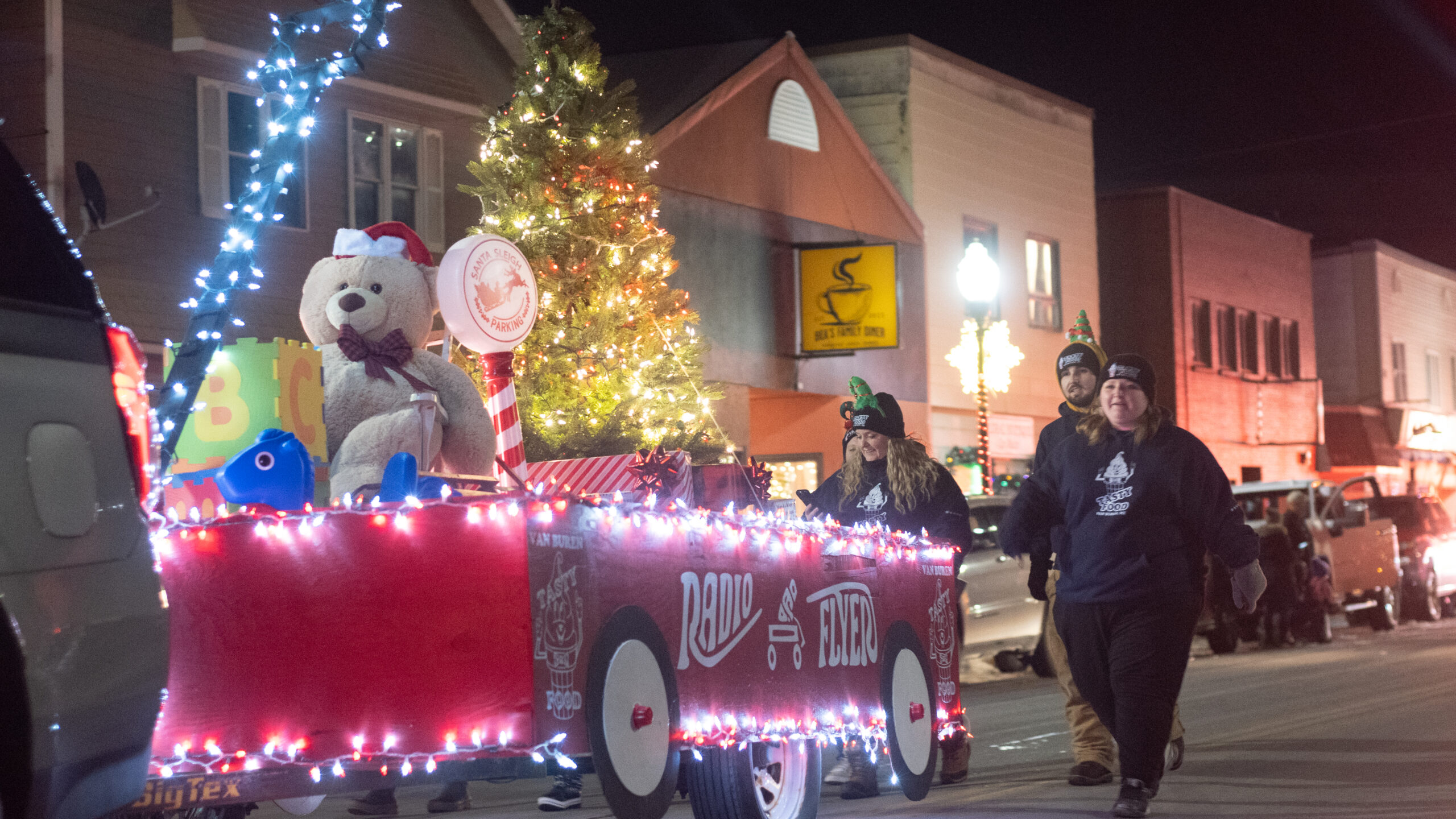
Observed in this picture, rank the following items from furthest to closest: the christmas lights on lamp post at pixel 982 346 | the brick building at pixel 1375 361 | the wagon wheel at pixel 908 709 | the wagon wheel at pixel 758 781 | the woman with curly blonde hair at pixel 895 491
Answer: the brick building at pixel 1375 361, the christmas lights on lamp post at pixel 982 346, the woman with curly blonde hair at pixel 895 491, the wagon wheel at pixel 908 709, the wagon wheel at pixel 758 781

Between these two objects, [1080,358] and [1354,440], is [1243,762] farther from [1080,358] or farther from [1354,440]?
[1354,440]

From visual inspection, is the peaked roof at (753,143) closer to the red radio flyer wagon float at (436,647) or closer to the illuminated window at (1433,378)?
the red radio flyer wagon float at (436,647)

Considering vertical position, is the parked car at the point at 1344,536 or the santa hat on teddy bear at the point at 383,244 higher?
the santa hat on teddy bear at the point at 383,244

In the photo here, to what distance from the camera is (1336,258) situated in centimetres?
4753

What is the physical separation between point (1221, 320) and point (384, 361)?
33.6 meters

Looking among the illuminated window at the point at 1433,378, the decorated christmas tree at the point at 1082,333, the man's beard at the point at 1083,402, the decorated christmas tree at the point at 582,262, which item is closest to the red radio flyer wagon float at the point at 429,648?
the man's beard at the point at 1083,402

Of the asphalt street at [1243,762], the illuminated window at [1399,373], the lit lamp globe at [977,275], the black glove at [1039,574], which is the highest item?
the illuminated window at [1399,373]

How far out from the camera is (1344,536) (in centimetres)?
2225

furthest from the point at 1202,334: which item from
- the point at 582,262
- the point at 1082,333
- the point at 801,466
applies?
the point at 1082,333

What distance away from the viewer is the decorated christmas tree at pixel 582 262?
48.8 feet

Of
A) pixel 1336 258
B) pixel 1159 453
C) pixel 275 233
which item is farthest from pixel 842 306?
pixel 1336 258

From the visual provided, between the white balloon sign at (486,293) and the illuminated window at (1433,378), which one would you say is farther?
the illuminated window at (1433,378)

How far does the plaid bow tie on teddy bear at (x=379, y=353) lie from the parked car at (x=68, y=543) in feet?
9.38

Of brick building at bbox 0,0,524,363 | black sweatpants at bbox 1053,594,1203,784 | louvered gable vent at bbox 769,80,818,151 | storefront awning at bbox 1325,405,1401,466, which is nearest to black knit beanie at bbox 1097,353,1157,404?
black sweatpants at bbox 1053,594,1203,784
